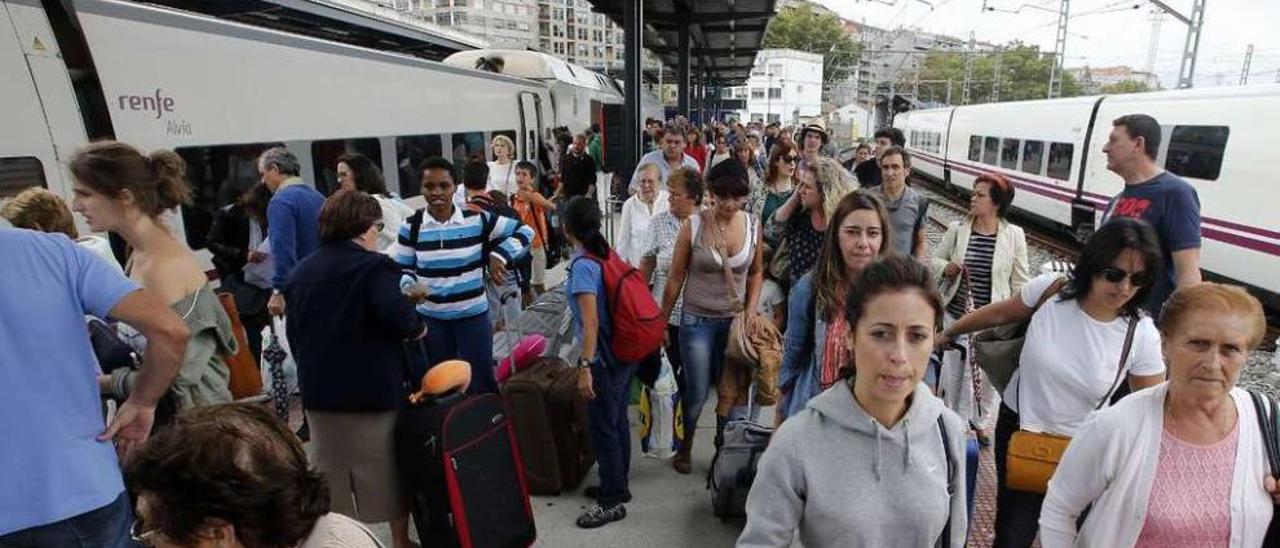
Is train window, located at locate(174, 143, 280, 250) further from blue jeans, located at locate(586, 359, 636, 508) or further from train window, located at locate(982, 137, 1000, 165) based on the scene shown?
train window, located at locate(982, 137, 1000, 165)

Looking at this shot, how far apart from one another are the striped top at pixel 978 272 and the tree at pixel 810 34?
69814 millimetres

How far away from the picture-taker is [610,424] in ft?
11.2

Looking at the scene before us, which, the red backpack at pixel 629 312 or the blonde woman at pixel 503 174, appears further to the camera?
the blonde woman at pixel 503 174

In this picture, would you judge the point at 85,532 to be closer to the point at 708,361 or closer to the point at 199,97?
the point at 708,361

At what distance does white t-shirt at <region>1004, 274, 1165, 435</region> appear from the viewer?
224cm

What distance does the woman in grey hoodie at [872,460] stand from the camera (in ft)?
4.91

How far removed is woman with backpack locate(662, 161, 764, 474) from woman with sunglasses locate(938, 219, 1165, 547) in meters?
1.49

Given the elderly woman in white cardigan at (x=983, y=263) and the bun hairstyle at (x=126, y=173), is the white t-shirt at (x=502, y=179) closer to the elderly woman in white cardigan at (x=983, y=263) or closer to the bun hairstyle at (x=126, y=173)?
the elderly woman in white cardigan at (x=983, y=263)

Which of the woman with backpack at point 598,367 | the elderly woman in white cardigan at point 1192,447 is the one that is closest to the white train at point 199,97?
the woman with backpack at point 598,367

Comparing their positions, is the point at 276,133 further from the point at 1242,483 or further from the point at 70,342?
the point at 1242,483

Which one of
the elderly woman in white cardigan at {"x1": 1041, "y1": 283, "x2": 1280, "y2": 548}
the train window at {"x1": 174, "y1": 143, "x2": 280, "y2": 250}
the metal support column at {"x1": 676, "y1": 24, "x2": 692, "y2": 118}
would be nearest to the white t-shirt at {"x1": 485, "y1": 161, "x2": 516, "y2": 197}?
the train window at {"x1": 174, "y1": 143, "x2": 280, "y2": 250}

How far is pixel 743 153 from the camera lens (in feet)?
34.0

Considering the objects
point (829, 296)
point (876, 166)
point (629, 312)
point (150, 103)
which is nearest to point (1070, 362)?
point (829, 296)

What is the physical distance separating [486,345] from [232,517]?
2.83 metres
